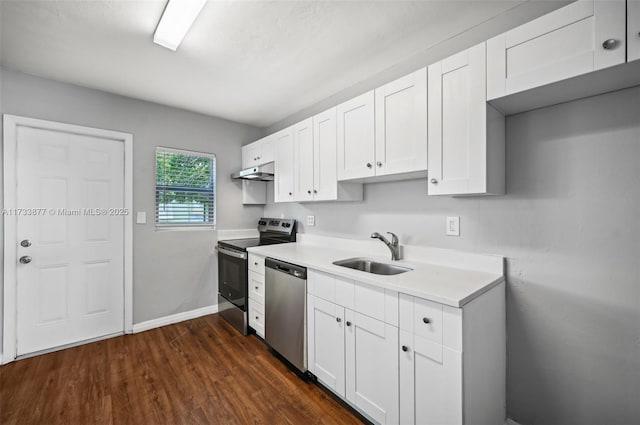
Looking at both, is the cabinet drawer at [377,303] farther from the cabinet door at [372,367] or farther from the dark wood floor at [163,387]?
the dark wood floor at [163,387]

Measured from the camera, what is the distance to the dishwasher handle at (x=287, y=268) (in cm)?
208

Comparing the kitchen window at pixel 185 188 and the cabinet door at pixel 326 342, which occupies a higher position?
the kitchen window at pixel 185 188

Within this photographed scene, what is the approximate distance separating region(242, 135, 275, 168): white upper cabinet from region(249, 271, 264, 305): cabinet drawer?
51.6 inches

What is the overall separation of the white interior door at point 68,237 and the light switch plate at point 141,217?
12 centimetres

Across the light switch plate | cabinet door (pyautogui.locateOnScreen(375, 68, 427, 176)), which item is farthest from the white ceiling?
the light switch plate

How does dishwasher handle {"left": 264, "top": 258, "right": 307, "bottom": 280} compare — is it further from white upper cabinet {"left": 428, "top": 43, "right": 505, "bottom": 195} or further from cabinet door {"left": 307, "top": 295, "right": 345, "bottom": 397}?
white upper cabinet {"left": 428, "top": 43, "right": 505, "bottom": 195}

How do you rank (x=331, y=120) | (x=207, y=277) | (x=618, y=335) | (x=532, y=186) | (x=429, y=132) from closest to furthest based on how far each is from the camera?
(x=618, y=335) < (x=532, y=186) < (x=429, y=132) < (x=331, y=120) < (x=207, y=277)

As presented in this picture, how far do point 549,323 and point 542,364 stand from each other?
24 cm

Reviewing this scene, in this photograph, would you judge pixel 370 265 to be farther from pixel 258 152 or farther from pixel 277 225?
pixel 258 152

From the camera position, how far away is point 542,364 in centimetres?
152

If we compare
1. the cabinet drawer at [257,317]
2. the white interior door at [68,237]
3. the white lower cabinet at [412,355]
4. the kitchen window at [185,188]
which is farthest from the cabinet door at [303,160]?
the white interior door at [68,237]

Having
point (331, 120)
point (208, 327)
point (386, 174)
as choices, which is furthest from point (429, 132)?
point (208, 327)

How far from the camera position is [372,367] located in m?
1.58

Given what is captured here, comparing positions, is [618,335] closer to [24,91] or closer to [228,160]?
[228,160]
